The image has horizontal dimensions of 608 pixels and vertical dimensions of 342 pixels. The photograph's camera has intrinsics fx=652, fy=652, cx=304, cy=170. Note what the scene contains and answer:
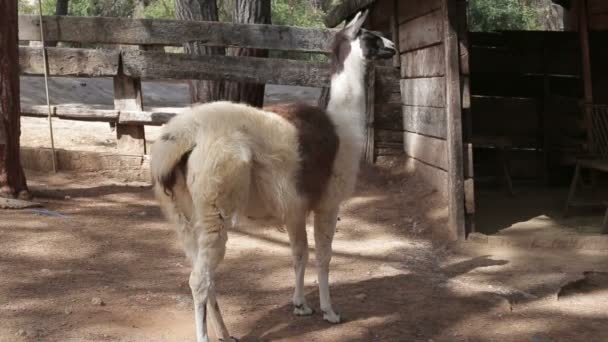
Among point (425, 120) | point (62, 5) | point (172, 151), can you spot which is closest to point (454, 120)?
point (425, 120)

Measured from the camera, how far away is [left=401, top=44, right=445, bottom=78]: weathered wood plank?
7.47m

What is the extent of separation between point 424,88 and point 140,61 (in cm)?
390

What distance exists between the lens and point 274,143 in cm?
441

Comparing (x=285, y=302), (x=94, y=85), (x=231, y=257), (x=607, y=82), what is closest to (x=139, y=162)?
(x=231, y=257)

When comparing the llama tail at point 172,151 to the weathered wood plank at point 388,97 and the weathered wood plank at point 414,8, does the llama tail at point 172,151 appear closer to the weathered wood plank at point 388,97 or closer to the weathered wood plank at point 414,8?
the weathered wood plank at point 414,8

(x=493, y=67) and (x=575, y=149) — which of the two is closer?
(x=575, y=149)

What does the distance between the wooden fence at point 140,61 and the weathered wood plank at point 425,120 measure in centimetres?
52

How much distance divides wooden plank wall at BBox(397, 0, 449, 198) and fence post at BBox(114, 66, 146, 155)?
3.78m

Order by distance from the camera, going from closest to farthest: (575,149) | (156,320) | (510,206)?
1. (156,320)
2. (510,206)
3. (575,149)

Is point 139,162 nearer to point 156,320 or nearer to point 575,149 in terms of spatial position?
point 156,320

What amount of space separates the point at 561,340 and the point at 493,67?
248 inches

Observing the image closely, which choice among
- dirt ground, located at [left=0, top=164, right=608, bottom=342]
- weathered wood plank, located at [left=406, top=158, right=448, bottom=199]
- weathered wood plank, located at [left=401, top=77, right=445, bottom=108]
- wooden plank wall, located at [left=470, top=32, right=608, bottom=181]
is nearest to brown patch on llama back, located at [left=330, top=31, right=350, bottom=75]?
dirt ground, located at [left=0, top=164, right=608, bottom=342]

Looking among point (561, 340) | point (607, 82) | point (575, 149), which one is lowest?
point (561, 340)

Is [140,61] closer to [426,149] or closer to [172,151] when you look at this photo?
[426,149]
